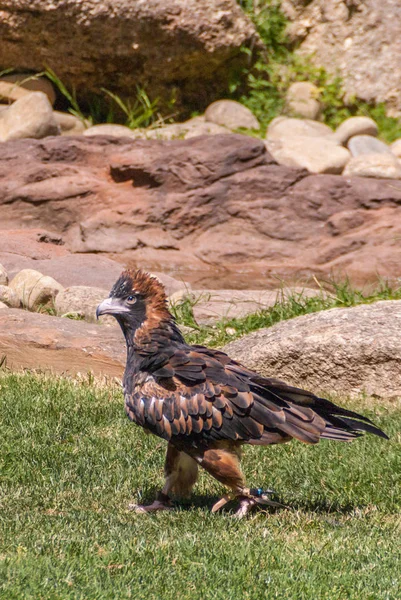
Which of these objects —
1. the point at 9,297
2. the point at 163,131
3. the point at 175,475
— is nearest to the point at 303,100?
the point at 163,131

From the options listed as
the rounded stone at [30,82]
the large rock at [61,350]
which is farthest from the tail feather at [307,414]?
the rounded stone at [30,82]

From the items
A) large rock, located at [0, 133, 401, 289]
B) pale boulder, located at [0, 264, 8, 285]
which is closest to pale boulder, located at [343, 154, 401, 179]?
large rock, located at [0, 133, 401, 289]

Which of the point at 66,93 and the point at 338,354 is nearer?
the point at 338,354

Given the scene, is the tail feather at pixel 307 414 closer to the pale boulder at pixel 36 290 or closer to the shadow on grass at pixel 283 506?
the shadow on grass at pixel 283 506

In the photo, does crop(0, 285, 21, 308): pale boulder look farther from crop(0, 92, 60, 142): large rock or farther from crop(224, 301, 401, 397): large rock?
crop(0, 92, 60, 142): large rock

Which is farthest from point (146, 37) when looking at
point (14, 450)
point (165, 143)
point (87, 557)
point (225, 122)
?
point (87, 557)

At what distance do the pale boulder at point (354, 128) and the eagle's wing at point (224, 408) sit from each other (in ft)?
36.3

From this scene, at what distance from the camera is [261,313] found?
28.4ft

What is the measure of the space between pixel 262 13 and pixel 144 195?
20.2ft

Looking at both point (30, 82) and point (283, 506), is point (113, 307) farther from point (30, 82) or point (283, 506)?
point (30, 82)

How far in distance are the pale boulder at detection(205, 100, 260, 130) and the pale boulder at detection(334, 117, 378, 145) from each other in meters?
1.29

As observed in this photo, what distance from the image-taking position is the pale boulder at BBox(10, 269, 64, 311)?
887cm

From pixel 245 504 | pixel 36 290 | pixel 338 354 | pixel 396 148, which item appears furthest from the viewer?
pixel 396 148

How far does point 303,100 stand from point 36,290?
8808mm
